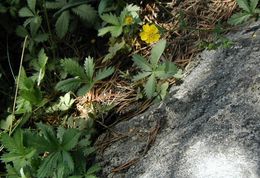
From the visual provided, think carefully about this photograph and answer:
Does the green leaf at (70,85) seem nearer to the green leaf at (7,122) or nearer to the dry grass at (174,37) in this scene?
the dry grass at (174,37)

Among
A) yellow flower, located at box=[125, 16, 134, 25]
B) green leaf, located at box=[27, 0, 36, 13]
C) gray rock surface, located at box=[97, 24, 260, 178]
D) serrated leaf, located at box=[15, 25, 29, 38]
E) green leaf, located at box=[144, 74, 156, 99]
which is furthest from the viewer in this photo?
serrated leaf, located at box=[15, 25, 29, 38]

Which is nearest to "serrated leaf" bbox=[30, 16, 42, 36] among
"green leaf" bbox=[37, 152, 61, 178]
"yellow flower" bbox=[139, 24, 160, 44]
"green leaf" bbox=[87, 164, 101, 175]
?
"yellow flower" bbox=[139, 24, 160, 44]

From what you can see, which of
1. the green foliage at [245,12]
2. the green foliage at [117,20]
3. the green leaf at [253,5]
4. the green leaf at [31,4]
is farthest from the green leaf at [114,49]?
the green leaf at [253,5]

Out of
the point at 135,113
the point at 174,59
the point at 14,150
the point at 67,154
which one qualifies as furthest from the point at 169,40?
the point at 14,150

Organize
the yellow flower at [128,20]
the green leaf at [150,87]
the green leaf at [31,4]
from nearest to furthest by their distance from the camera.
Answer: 1. the green leaf at [150,87]
2. the yellow flower at [128,20]
3. the green leaf at [31,4]

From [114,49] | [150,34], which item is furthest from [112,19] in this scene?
[150,34]

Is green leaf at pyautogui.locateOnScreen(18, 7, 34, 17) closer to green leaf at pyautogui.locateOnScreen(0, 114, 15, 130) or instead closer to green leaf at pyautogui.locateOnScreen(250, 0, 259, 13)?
green leaf at pyautogui.locateOnScreen(0, 114, 15, 130)
